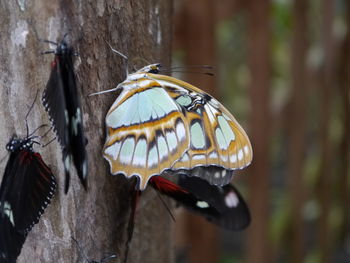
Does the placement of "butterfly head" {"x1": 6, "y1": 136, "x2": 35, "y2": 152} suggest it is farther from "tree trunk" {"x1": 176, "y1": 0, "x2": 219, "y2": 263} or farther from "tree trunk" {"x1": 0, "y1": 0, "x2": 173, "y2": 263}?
"tree trunk" {"x1": 176, "y1": 0, "x2": 219, "y2": 263}

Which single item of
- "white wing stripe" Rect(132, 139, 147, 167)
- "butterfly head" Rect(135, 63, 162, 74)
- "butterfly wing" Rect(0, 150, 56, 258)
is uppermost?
"butterfly head" Rect(135, 63, 162, 74)

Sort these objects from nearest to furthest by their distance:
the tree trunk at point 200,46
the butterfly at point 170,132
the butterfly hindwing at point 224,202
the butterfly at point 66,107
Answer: the butterfly at point 66,107
the butterfly at point 170,132
the butterfly hindwing at point 224,202
the tree trunk at point 200,46

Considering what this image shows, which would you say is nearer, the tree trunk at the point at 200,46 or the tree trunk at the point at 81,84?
the tree trunk at the point at 81,84

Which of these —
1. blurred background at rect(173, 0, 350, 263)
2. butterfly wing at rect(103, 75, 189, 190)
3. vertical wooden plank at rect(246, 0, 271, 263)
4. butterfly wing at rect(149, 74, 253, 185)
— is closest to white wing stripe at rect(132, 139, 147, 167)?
butterfly wing at rect(103, 75, 189, 190)

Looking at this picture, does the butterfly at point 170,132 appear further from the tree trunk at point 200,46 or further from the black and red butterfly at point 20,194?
the tree trunk at point 200,46

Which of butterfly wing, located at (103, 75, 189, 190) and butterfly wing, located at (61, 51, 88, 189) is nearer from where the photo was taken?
butterfly wing, located at (61, 51, 88, 189)

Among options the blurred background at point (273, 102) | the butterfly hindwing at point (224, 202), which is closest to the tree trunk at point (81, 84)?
the butterfly hindwing at point (224, 202)
